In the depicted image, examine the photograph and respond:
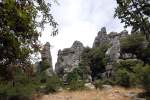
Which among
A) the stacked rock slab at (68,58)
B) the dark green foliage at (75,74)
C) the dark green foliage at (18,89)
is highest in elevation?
the stacked rock slab at (68,58)

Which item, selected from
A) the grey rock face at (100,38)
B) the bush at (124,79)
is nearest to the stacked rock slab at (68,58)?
the grey rock face at (100,38)

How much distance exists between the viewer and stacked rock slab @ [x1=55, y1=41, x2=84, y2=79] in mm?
64875

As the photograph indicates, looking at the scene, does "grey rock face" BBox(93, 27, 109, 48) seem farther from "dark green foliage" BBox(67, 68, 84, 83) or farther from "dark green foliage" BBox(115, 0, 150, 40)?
"dark green foliage" BBox(115, 0, 150, 40)

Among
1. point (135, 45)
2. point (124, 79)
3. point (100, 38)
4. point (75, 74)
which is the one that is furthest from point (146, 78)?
point (100, 38)

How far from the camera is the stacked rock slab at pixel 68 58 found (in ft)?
213

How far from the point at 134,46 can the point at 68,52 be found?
15.2 m

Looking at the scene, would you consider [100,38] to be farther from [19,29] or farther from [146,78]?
[19,29]

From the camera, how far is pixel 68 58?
67750 millimetres

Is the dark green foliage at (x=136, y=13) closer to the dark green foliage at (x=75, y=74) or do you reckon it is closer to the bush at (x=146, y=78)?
the bush at (x=146, y=78)

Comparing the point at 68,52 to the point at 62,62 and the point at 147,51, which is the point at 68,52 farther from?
the point at 147,51

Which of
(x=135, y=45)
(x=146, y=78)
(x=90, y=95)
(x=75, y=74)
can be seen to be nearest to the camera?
(x=146, y=78)

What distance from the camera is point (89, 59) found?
66375mm

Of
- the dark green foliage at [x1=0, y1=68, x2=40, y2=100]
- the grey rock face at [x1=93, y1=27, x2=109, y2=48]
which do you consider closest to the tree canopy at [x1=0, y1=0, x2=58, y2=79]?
the dark green foliage at [x1=0, y1=68, x2=40, y2=100]

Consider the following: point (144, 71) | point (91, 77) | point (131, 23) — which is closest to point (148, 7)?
point (131, 23)
